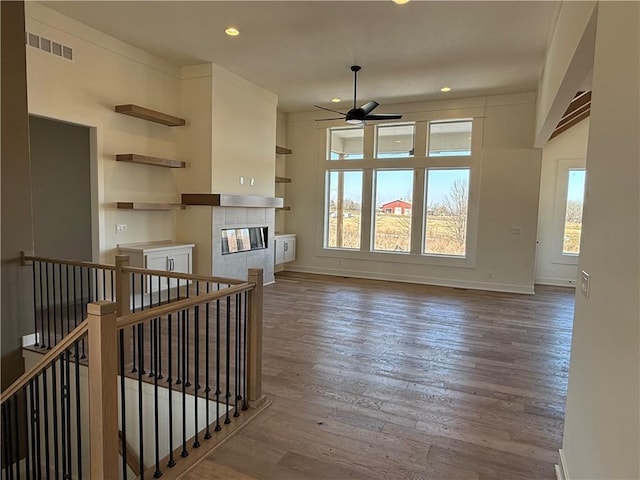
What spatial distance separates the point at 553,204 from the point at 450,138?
103 inches

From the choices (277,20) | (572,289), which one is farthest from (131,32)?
(572,289)

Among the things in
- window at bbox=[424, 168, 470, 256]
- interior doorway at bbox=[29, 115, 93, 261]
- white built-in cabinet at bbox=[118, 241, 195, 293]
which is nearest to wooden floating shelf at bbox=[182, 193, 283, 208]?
white built-in cabinet at bbox=[118, 241, 195, 293]

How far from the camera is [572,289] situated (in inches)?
310

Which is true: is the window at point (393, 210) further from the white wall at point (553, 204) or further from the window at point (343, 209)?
the white wall at point (553, 204)

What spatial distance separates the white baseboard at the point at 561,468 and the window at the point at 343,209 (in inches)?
263

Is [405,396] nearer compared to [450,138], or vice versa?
[405,396]

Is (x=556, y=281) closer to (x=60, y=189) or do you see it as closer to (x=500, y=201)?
(x=500, y=201)

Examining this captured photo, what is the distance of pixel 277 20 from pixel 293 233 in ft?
17.9

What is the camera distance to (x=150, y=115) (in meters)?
5.48

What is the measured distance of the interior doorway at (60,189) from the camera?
5.58m

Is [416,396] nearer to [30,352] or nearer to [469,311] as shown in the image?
[469,311]

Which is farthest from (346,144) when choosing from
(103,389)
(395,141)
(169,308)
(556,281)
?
(103,389)

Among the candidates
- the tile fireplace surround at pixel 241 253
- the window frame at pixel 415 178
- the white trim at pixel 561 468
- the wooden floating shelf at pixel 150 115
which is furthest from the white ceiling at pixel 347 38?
the white trim at pixel 561 468

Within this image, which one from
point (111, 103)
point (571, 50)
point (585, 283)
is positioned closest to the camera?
point (585, 283)
